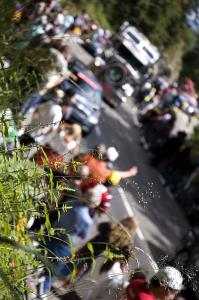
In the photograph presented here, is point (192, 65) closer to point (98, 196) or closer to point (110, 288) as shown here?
point (98, 196)

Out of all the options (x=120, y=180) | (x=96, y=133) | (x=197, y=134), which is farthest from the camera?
(x=197, y=134)

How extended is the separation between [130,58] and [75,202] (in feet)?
68.2

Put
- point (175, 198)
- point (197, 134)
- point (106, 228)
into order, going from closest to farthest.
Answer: point (106, 228) < point (175, 198) < point (197, 134)

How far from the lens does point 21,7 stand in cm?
697

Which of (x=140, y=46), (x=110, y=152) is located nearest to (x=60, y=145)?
(x=110, y=152)

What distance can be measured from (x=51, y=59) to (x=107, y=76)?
1398 cm

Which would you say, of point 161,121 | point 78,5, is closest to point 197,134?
point 161,121

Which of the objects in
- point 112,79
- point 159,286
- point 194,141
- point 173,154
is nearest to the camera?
point 159,286

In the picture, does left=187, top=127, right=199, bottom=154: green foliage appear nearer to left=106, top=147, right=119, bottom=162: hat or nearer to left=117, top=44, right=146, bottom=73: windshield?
left=117, top=44, right=146, bottom=73: windshield

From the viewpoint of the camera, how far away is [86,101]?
1636 cm

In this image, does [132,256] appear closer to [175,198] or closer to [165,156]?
[175,198]

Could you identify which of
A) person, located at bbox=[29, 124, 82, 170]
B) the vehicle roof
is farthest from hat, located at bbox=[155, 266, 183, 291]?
the vehicle roof

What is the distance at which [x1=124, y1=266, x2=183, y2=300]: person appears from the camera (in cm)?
285

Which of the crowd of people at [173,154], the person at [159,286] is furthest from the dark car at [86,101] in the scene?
the person at [159,286]
